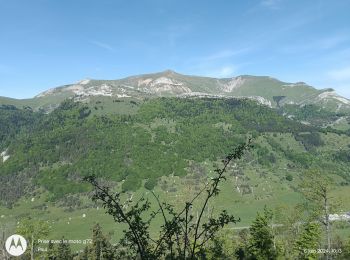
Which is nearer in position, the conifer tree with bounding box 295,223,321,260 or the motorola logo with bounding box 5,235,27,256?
the motorola logo with bounding box 5,235,27,256

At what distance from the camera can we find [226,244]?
116 m

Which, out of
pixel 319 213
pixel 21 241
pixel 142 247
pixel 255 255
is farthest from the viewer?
pixel 255 255

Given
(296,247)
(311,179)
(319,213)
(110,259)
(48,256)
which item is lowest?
(48,256)

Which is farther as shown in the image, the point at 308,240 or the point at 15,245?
the point at 308,240

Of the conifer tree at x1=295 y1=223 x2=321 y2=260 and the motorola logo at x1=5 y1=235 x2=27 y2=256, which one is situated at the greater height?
the motorola logo at x1=5 y1=235 x2=27 y2=256

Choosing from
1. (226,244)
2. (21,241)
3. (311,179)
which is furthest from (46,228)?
(21,241)

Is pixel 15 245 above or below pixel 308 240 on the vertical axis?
above

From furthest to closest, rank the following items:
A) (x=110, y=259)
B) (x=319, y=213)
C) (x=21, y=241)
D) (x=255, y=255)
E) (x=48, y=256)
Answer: (x=48, y=256) < (x=255, y=255) < (x=319, y=213) < (x=21, y=241) < (x=110, y=259)

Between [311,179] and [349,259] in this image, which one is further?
[349,259]

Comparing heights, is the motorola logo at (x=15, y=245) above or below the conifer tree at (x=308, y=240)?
above

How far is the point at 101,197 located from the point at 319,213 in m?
58.4

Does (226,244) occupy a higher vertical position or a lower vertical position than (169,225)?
lower

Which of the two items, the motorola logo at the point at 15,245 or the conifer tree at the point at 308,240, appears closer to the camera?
the motorola logo at the point at 15,245

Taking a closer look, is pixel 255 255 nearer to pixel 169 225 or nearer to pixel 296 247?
pixel 296 247
